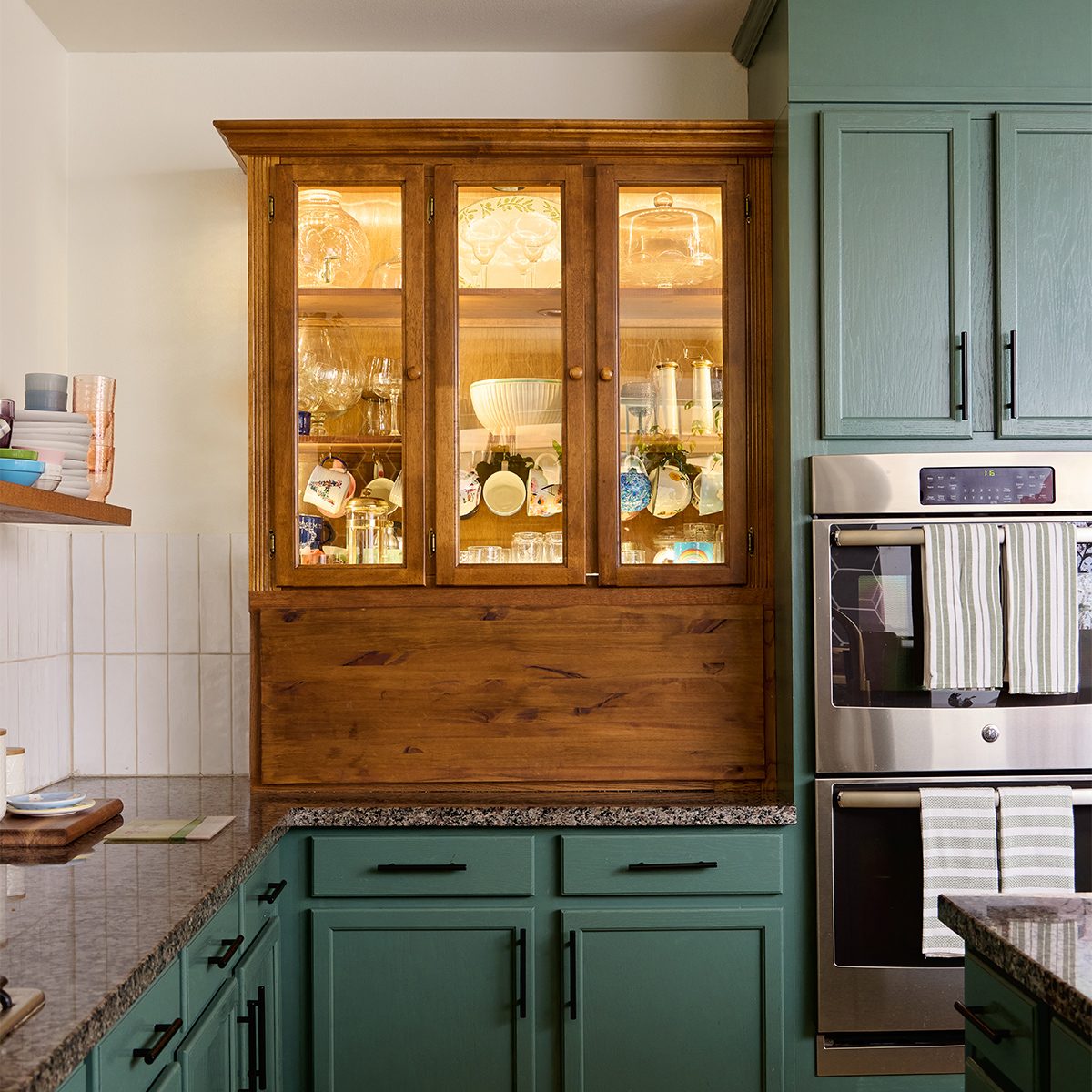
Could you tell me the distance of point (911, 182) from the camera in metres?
2.39

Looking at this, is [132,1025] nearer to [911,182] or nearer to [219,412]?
[219,412]

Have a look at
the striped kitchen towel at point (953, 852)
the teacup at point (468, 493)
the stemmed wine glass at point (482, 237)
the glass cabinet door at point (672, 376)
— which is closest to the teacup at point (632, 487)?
the glass cabinet door at point (672, 376)

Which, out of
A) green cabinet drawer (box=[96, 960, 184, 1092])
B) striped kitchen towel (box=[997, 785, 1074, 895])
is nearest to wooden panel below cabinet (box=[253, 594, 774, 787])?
striped kitchen towel (box=[997, 785, 1074, 895])

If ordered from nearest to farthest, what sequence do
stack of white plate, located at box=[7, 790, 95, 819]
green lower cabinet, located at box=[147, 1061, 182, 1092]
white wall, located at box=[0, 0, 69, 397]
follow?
green lower cabinet, located at box=[147, 1061, 182, 1092], stack of white plate, located at box=[7, 790, 95, 819], white wall, located at box=[0, 0, 69, 397]

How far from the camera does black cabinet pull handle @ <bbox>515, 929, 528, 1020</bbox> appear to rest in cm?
227

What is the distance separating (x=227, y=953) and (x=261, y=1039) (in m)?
0.34

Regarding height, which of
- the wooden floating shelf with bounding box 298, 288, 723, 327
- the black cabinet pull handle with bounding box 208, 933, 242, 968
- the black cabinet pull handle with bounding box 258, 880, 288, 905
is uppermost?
the wooden floating shelf with bounding box 298, 288, 723, 327

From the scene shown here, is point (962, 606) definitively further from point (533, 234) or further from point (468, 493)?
point (533, 234)

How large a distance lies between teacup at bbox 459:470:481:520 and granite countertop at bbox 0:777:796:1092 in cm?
67

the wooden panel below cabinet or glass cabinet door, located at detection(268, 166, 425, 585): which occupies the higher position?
glass cabinet door, located at detection(268, 166, 425, 585)

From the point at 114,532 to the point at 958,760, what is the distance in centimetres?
214

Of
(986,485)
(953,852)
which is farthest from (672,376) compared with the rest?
(953,852)

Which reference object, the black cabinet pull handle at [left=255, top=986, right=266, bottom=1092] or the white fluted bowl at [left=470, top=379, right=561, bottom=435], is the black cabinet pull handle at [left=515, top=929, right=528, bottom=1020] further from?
the white fluted bowl at [left=470, top=379, right=561, bottom=435]

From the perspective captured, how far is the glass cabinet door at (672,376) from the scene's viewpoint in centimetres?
253
